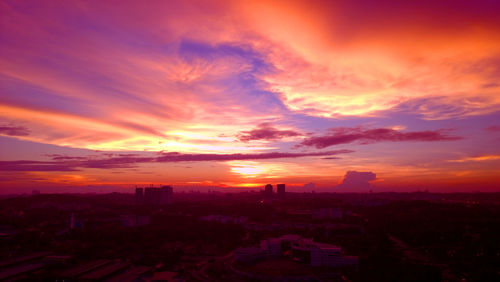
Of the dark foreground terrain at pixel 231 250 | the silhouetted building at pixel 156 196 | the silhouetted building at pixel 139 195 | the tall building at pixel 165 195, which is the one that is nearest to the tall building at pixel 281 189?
the tall building at pixel 165 195

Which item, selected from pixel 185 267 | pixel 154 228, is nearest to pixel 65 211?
pixel 154 228

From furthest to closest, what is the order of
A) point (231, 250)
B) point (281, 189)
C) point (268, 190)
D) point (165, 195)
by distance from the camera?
point (268, 190) < point (281, 189) < point (165, 195) < point (231, 250)

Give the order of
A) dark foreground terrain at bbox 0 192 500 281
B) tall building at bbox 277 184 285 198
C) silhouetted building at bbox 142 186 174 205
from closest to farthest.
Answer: dark foreground terrain at bbox 0 192 500 281
silhouetted building at bbox 142 186 174 205
tall building at bbox 277 184 285 198

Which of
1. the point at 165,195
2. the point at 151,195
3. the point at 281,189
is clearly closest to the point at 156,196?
the point at 151,195

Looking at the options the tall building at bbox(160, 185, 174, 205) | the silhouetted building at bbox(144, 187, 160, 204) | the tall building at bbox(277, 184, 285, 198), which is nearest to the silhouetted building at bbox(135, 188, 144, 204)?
the silhouetted building at bbox(144, 187, 160, 204)

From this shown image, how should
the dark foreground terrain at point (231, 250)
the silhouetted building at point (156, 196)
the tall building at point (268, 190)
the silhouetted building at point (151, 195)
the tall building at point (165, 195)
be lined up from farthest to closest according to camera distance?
the tall building at point (268, 190)
the tall building at point (165, 195)
the silhouetted building at point (156, 196)
the silhouetted building at point (151, 195)
the dark foreground terrain at point (231, 250)

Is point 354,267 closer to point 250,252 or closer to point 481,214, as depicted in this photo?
point 250,252

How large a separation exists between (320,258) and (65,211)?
4750 cm

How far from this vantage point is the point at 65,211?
53562 millimetres

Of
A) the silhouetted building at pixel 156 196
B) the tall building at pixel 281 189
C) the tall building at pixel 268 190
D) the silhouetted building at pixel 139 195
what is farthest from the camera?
the tall building at pixel 268 190

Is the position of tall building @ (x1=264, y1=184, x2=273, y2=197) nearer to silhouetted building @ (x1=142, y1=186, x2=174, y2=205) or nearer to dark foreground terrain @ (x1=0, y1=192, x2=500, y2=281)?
silhouetted building @ (x1=142, y1=186, x2=174, y2=205)

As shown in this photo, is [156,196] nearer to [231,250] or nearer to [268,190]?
[268,190]

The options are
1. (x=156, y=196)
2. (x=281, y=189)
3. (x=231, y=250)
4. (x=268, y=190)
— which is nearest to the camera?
(x=231, y=250)

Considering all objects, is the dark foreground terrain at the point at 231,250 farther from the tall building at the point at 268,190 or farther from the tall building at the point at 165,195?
the tall building at the point at 268,190
